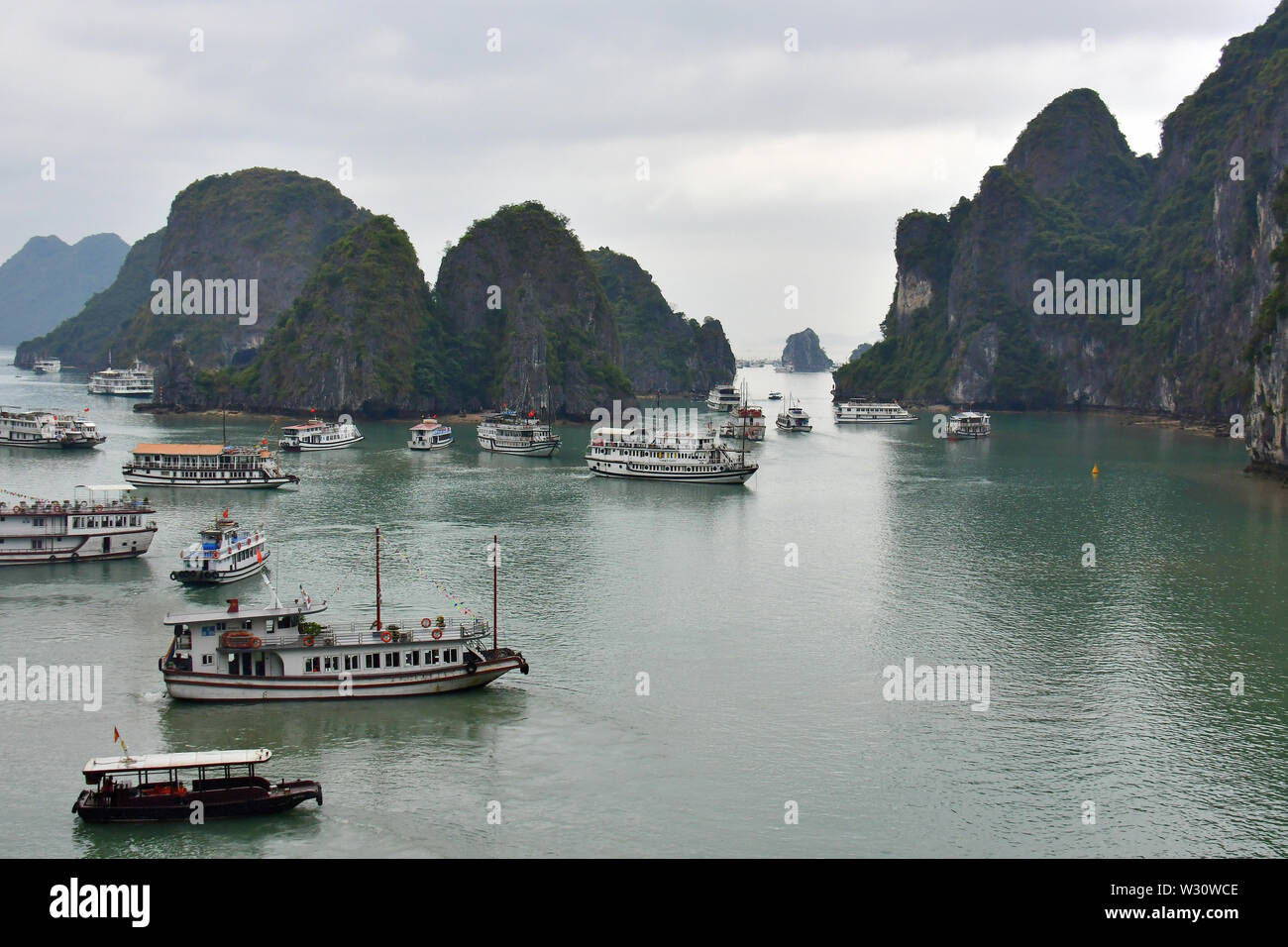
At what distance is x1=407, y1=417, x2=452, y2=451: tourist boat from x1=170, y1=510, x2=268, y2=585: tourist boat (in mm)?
70720

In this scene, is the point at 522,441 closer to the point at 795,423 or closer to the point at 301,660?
the point at 795,423

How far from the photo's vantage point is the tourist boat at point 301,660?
135ft

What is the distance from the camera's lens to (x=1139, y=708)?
4238 cm

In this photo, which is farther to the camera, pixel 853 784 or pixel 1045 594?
pixel 1045 594

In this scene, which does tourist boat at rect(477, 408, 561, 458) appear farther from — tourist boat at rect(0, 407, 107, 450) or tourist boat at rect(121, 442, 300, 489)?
tourist boat at rect(0, 407, 107, 450)

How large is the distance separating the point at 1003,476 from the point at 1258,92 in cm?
11625

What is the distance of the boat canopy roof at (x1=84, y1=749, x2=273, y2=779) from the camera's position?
32.4 m

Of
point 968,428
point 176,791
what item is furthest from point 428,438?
point 176,791

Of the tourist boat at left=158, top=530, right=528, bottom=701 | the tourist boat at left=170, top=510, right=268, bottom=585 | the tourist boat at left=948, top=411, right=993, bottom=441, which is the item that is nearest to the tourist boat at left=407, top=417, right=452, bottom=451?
the tourist boat at left=948, top=411, right=993, bottom=441

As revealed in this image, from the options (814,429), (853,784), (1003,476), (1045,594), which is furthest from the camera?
(814,429)

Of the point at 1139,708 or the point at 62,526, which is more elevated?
the point at 62,526

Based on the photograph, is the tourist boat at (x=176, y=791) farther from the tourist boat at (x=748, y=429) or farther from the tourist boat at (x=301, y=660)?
the tourist boat at (x=748, y=429)
